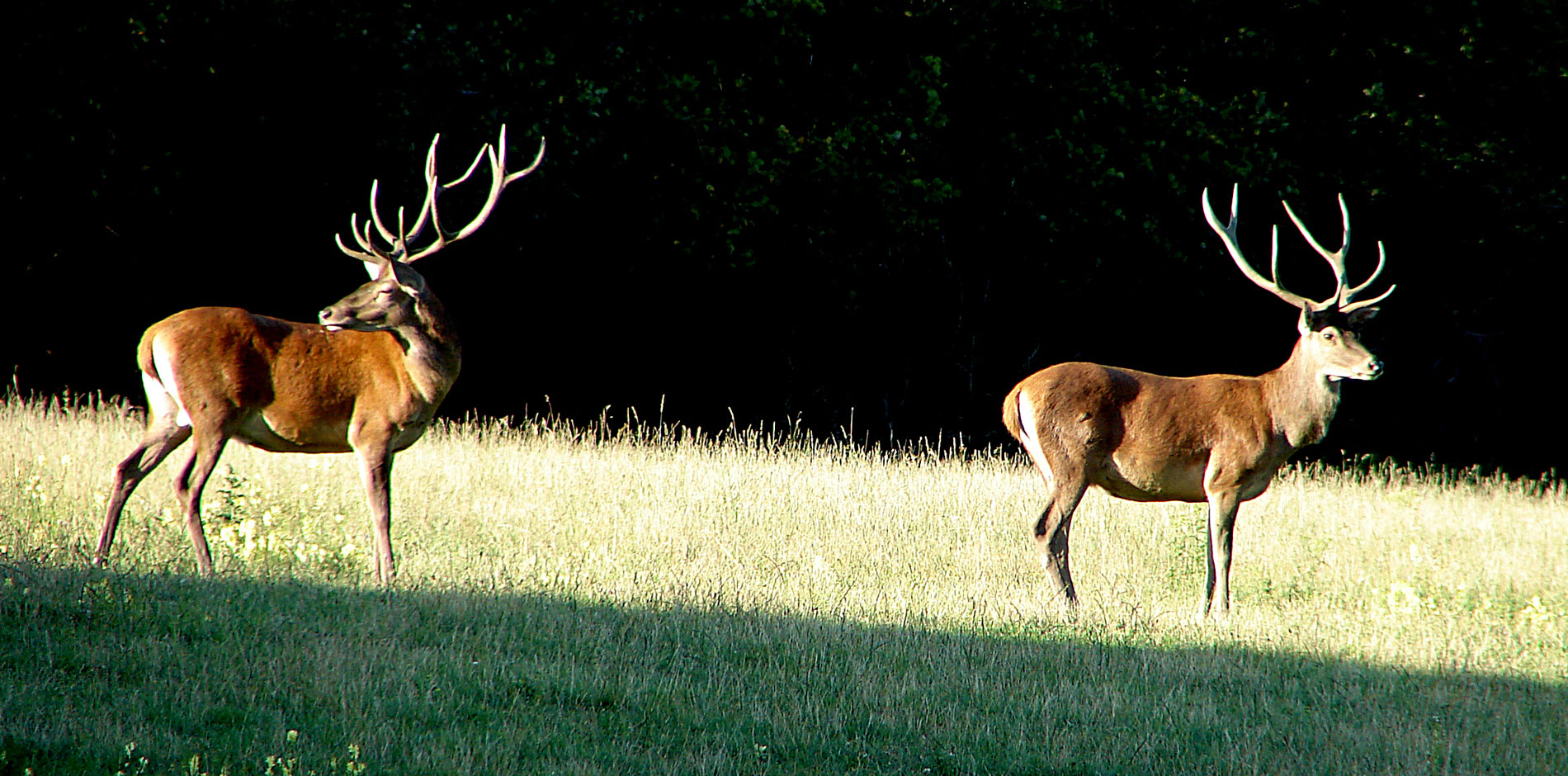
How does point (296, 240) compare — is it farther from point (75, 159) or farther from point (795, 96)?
point (795, 96)

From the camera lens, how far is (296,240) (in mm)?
13984

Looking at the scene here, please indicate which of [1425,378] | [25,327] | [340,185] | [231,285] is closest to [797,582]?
[340,185]

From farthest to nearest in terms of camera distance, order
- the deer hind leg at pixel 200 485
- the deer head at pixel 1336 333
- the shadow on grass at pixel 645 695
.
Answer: the deer head at pixel 1336 333 < the deer hind leg at pixel 200 485 < the shadow on grass at pixel 645 695

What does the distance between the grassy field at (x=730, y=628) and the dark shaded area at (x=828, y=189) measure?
11.3 ft

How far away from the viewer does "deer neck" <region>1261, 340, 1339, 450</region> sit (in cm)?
763

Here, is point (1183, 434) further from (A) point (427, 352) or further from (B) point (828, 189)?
(B) point (828, 189)

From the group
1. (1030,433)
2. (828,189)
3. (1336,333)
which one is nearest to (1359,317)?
(1336,333)

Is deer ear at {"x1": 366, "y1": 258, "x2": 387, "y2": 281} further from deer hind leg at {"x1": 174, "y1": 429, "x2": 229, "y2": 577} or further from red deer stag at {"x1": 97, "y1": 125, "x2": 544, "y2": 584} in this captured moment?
deer hind leg at {"x1": 174, "y1": 429, "x2": 229, "y2": 577}

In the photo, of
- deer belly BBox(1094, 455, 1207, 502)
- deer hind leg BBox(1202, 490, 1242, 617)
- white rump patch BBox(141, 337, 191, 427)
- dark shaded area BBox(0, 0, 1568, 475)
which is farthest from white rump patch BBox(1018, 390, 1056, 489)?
dark shaded area BBox(0, 0, 1568, 475)

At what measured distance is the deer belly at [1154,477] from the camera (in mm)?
7684

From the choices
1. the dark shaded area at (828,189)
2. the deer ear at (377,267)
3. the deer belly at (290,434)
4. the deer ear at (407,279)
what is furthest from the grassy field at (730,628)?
the dark shaded area at (828,189)

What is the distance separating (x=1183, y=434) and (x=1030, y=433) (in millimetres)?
887

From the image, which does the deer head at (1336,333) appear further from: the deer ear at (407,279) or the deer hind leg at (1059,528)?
the deer ear at (407,279)

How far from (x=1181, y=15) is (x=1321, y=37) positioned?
5.70 ft
